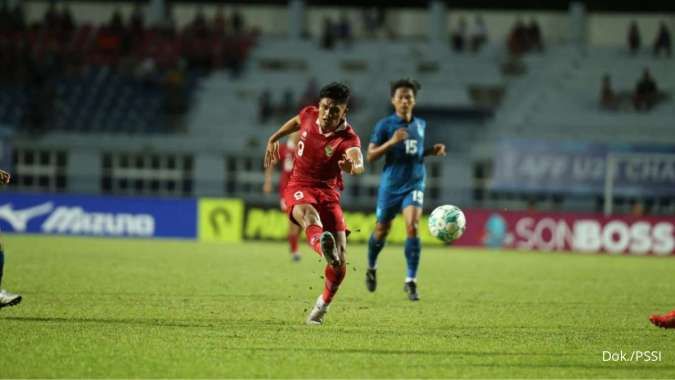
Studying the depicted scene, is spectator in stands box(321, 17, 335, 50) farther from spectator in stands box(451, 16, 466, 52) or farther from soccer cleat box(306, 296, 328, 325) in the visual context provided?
soccer cleat box(306, 296, 328, 325)

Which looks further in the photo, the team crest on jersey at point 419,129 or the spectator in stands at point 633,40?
the spectator in stands at point 633,40

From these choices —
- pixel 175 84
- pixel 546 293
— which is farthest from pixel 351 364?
pixel 175 84

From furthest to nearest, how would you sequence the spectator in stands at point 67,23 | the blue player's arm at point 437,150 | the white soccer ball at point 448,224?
the spectator in stands at point 67,23 < the blue player's arm at point 437,150 < the white soccer ball at point 448,224

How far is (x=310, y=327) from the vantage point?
9.95 meters

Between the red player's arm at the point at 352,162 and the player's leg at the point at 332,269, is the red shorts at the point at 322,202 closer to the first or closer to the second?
the player's leg at the point at 332,269

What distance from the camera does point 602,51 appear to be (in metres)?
40.4

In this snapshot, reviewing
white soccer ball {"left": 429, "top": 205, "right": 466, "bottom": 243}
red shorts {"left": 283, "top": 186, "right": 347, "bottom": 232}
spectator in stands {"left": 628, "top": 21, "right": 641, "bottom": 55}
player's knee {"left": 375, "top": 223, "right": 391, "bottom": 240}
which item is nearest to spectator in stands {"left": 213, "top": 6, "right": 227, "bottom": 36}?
spectator in stands {"left": 628, "top": 21, "right": 641, "bottom": 55}

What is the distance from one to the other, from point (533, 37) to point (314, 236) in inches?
1243

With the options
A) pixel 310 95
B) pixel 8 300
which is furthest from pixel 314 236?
pixel 310 95

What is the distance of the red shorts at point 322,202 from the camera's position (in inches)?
412

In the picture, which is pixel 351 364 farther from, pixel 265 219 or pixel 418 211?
pixel 265 219

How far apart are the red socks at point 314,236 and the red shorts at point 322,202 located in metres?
0.37

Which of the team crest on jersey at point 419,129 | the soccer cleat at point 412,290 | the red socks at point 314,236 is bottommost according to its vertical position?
the soccer cleat at point 412,290

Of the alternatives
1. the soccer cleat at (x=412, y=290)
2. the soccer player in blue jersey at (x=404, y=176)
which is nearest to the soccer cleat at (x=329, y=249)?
the soccer cleat at (x=412, y=290)
